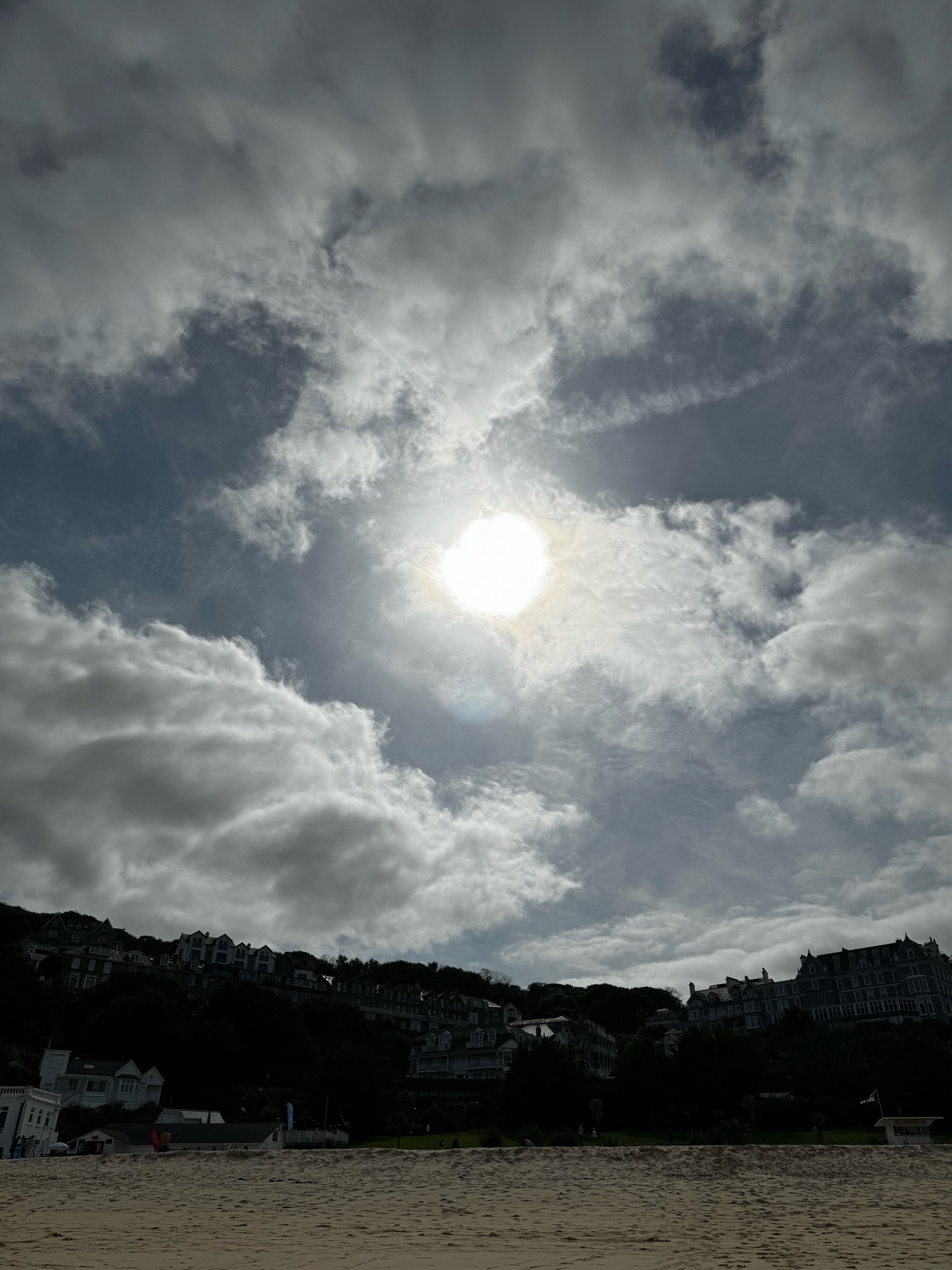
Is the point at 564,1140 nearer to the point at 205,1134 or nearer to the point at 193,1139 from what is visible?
the point at 205,1134

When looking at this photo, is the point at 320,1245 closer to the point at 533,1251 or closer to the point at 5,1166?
the point at 533,1251

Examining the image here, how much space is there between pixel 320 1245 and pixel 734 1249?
→ 8101 mm

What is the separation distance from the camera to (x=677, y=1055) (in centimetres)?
6606

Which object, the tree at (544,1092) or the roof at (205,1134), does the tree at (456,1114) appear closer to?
the tree at (544,1092)

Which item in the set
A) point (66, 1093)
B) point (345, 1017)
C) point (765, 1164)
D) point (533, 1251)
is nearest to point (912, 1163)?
point (765, 1164)

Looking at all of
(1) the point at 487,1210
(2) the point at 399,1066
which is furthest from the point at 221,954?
(1) the point at 487,1210

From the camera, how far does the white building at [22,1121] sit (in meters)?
46.0

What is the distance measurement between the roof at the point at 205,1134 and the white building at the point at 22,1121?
3789mm

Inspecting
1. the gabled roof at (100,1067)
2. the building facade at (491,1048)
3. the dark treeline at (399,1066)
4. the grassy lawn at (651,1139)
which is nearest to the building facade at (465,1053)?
the building facade at (491,1048)

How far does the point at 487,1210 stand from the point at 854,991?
4782 inches

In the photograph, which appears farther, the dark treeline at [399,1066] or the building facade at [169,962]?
the building facade at [169,962]

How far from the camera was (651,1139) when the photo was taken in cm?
5219

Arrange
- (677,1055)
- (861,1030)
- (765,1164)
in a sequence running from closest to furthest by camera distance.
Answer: (765,1164), (677,1055), (861,1030)

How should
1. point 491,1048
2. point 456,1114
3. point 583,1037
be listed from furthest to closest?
point 583,1037 → point 491,1048 → point 456,1114
